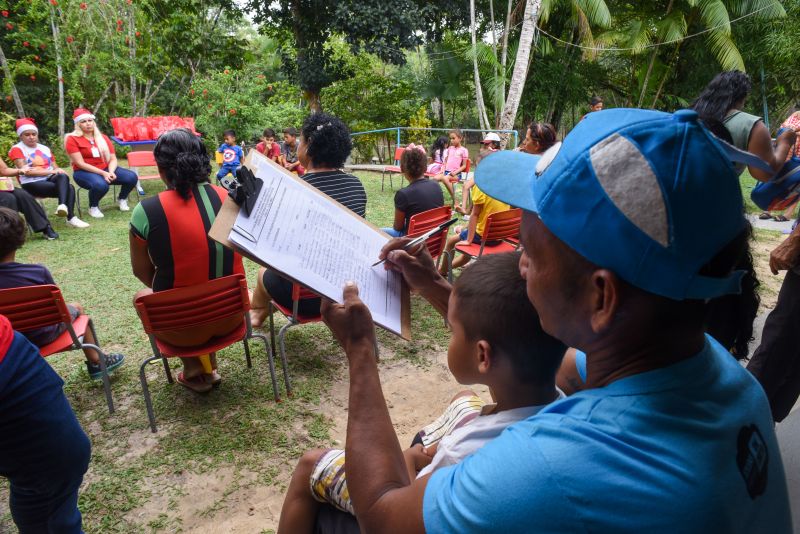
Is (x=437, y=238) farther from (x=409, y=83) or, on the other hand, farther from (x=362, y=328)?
(x=409, y=83)

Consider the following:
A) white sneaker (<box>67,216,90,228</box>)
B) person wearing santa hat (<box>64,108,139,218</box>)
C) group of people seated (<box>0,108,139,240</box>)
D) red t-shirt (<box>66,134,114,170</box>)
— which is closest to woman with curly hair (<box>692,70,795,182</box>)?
group of people seated (<box>0,108,139,240</box>)

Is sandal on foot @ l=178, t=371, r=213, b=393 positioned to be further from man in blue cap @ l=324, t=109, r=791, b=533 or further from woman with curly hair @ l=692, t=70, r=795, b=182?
woman with curly hair @ l=692, t=70, r=795, b=182

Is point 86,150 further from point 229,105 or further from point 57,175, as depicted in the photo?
point 229,105

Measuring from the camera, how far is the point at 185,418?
2.97 m

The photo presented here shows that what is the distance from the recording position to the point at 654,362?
0.75m

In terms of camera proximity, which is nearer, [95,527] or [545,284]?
[545,284]

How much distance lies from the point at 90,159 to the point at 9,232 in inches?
255

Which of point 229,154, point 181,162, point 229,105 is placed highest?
point 229,105

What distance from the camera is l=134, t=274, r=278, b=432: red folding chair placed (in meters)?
2.55

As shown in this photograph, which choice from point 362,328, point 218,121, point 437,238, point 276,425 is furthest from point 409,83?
point 362,328

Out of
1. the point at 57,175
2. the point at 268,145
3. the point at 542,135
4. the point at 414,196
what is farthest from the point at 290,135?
the point at 414,196

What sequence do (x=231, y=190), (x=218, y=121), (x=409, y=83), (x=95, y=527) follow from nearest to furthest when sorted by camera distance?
(x=231, y=190) < (x=95, y=527) < (x=218, y=121) < (x=409, y=83)

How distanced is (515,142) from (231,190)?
10.7 metres

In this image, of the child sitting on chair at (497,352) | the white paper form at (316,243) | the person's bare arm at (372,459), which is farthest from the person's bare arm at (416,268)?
the person's bare arm at (372,459)
